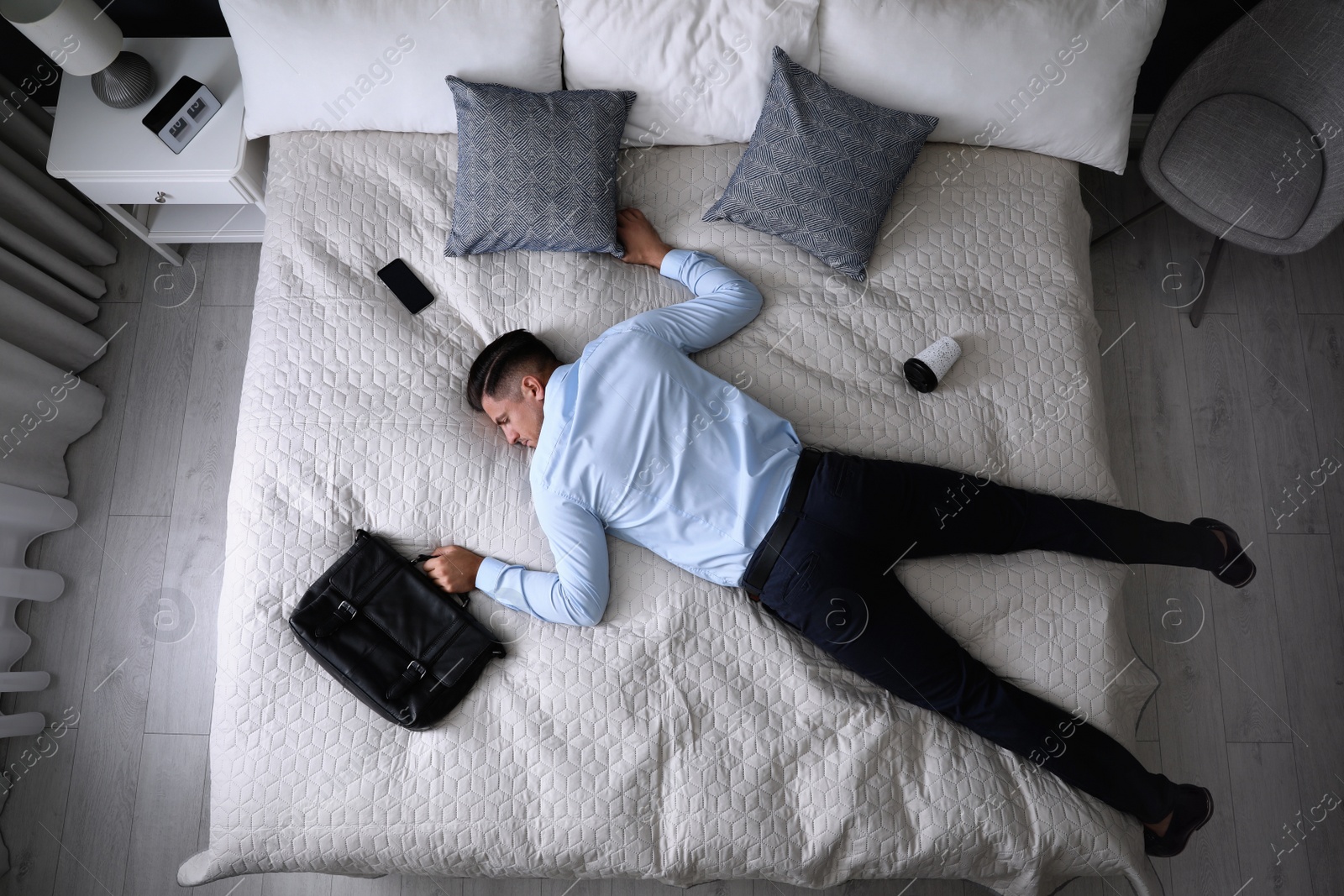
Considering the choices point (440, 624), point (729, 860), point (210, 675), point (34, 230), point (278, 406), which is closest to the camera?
point (729, 860)

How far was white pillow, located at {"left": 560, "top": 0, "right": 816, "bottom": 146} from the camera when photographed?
6.19 feet

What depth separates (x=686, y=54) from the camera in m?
1.91

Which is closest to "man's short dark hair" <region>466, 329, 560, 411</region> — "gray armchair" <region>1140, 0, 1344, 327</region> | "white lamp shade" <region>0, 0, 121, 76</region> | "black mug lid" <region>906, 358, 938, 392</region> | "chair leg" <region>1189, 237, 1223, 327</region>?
"black mug lid" <region>906, 358, 938, 392</region>

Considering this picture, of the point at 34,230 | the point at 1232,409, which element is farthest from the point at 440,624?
the point at 1232,409

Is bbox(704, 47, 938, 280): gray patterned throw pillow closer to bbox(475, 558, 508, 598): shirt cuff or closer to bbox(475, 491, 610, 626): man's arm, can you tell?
bbox(475, 491, 610, 626): man's arm

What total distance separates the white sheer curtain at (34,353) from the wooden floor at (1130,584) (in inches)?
2.5

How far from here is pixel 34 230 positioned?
7.41ft

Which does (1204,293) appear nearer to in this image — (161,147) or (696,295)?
(696,295)

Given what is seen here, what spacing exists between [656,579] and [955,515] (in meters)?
0.64

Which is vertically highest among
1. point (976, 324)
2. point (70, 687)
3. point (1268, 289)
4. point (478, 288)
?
point (1268, 289)

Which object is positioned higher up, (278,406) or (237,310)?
(278,406)

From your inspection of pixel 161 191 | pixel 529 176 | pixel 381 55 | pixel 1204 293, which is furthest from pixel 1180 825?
pixel 161 191

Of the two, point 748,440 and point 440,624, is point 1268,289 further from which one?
point 440,624

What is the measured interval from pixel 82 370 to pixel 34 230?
0.41m
